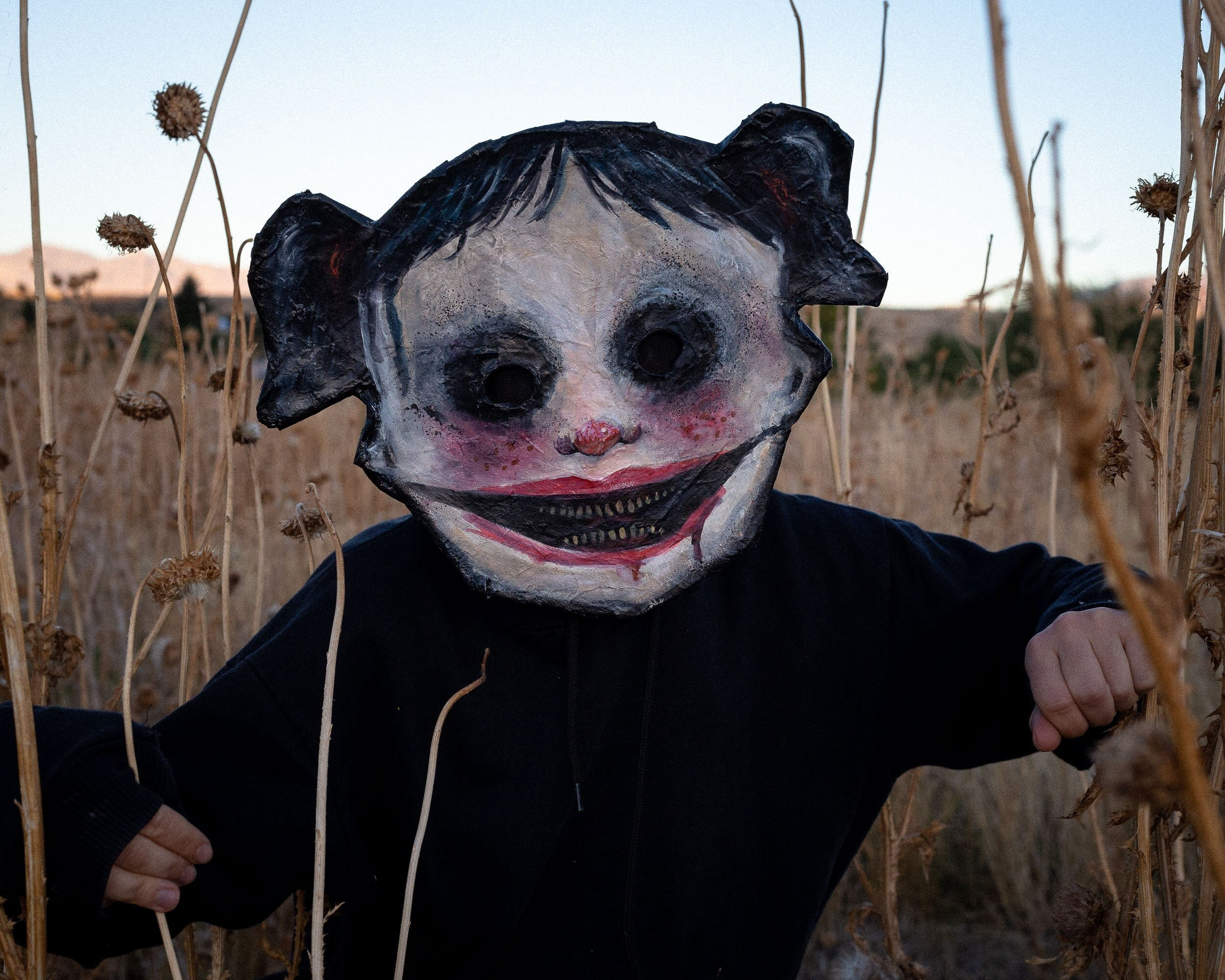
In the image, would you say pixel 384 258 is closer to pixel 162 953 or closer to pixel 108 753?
pixel 108 753

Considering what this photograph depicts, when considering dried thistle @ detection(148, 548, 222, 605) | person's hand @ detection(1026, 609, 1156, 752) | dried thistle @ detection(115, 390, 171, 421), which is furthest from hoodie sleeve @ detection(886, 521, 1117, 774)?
dried thistle @ detection(115, 390, 171, 421)

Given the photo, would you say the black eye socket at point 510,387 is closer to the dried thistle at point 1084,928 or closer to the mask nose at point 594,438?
the mask nose at point 594,438

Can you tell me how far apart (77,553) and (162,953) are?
→ 164 cm

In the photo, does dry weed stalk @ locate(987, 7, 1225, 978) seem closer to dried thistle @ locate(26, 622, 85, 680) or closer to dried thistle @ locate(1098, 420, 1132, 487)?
dried thistle @ locate(1098, 420, 1132, 487)

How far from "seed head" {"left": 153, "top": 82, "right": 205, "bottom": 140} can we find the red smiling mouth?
429 millimetres

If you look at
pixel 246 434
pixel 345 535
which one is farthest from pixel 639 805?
pixel 345 535

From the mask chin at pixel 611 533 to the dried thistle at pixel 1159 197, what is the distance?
0.42m

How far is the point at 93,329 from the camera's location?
9.61 feet

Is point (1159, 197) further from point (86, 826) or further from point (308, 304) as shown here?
point (86, 826)

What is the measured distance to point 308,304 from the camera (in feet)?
3.47

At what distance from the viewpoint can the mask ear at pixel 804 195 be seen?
3.53 ft

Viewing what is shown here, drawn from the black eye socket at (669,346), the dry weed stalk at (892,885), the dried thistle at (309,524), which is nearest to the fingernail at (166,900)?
the dried thistle at (309,524)

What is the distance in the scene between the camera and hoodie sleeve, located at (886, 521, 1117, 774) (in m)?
1.17

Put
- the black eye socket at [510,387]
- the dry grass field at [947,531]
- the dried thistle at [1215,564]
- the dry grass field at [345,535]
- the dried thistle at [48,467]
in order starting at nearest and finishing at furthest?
the dry grass field at [947,531], the dried thistle at [1215,564], the dried thistle at [48,467], the black eye socket at [510,387], the dry grass field at [345,535]
